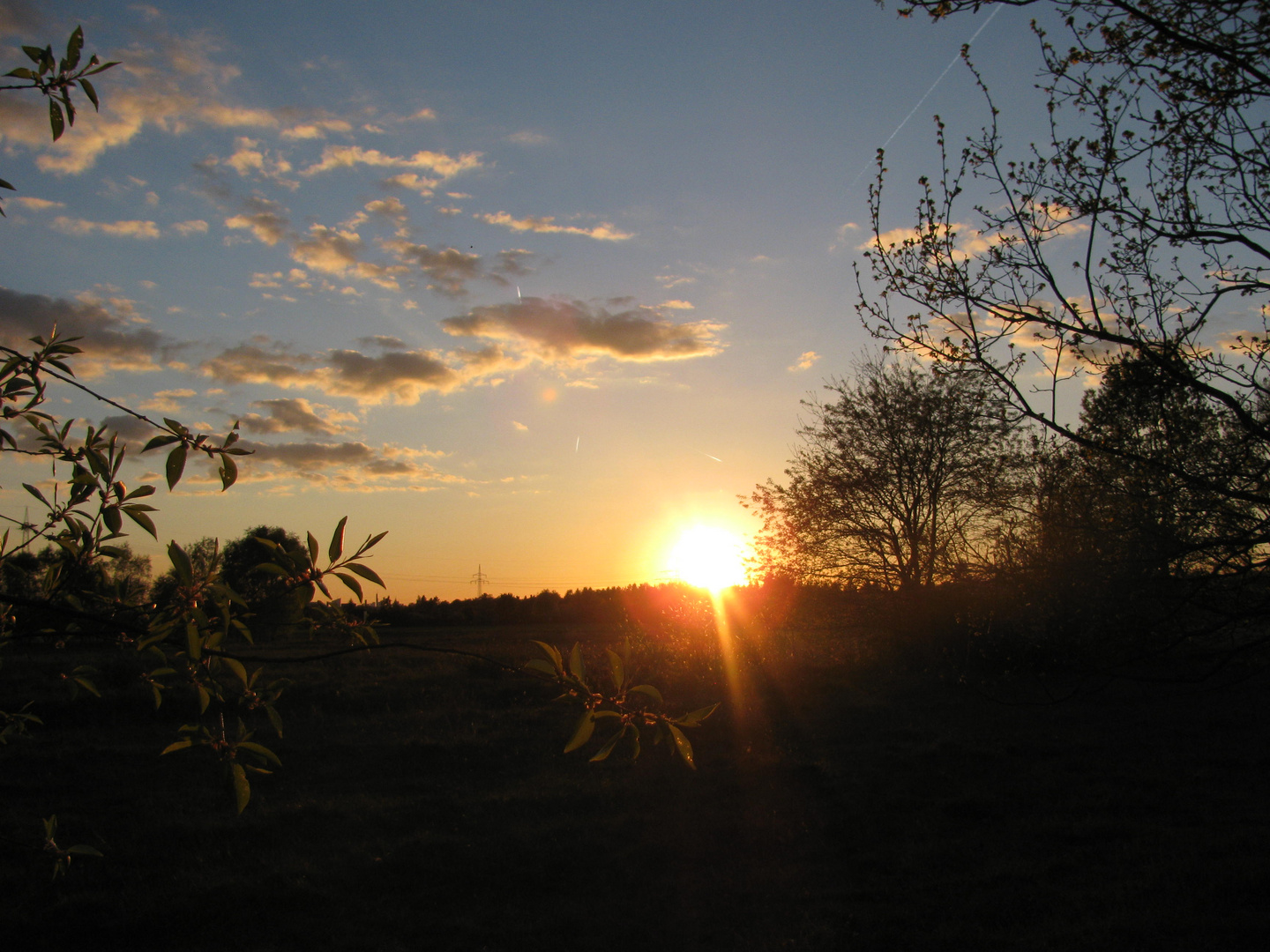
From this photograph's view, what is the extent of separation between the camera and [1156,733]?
14.1m

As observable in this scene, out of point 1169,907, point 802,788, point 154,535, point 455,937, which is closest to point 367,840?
point 455,937

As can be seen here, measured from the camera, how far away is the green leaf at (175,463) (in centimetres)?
161

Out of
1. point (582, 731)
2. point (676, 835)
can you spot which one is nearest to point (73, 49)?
point (582, 731)

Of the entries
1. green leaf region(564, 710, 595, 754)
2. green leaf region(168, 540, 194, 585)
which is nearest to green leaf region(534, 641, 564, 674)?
green leaf region(564, 710, 595, 754)

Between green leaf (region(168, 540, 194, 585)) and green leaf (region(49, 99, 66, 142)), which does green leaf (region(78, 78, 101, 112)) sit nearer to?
green leaf (region(49, 99, 66, 142))

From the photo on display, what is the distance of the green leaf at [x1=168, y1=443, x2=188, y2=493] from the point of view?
1608 mm

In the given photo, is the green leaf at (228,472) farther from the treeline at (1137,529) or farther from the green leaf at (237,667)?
the treeline at (1137,529)

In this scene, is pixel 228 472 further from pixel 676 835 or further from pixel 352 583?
pixel 676 835

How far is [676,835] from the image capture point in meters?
10.0

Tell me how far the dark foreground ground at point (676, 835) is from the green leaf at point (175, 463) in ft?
18.5

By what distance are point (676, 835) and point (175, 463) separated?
9726mm

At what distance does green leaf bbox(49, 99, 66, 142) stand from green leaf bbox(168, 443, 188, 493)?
2.95 feet

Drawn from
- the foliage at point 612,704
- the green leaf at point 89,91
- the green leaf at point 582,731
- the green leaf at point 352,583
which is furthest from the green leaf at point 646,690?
the green leaf at point 89,91

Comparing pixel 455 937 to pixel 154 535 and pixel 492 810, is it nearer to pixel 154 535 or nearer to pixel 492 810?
pixel 492 810
